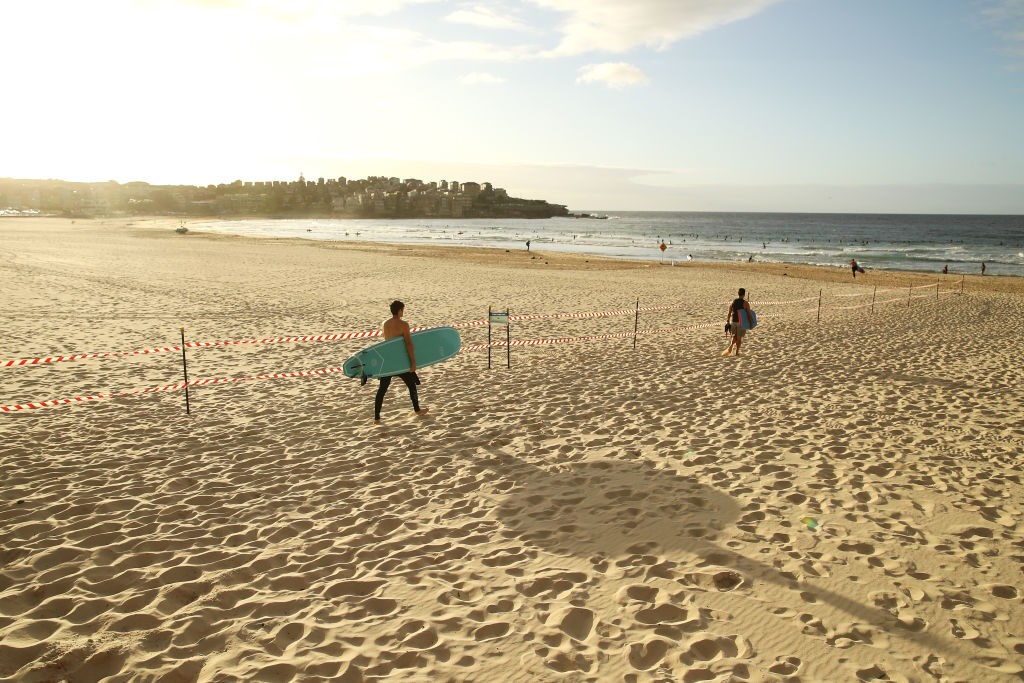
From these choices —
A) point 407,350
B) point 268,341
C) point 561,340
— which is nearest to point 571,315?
point 561,340

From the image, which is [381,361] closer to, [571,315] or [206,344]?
[206,344]

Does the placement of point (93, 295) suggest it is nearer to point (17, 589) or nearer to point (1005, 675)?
point (17, 589)

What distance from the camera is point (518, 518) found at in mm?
5570

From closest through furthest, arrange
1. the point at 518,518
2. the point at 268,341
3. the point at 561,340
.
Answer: the point at 518,518 → the point at 268,341 → the point at 561,340

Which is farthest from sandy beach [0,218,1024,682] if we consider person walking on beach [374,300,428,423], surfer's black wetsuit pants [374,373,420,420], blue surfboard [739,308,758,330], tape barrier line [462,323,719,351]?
tape barrier line [462,323,719,351]

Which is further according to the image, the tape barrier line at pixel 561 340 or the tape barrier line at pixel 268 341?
the tape barrier line at pixel 561 340

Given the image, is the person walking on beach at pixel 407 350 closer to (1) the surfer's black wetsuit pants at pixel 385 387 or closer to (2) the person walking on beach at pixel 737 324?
(1) the surfer's black wetsuit pants at pixel 385 387

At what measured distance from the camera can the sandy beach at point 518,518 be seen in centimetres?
380

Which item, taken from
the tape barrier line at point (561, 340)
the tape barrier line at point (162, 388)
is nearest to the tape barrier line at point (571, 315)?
the tape barrier line at point (561, 340)

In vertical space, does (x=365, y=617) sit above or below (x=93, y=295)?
below

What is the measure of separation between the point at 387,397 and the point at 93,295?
15.3 meters

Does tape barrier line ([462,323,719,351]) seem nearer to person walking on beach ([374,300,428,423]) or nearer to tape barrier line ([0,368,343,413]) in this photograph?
tape barrier line ([0,368,343,413])

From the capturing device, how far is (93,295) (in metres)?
19.0

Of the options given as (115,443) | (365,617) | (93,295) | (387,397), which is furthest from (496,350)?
(93,295)
